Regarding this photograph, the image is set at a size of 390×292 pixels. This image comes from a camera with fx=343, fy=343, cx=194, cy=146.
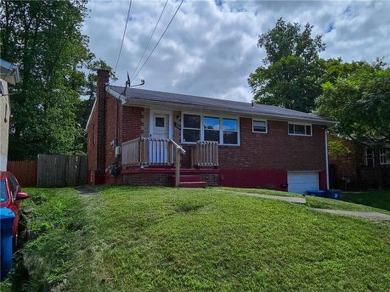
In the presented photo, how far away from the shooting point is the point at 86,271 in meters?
4.25

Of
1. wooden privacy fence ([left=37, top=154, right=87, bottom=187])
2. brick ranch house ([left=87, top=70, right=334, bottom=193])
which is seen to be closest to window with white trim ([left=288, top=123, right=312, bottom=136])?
brick ranch house ([left=87, top=70, right=334, bottom=193])

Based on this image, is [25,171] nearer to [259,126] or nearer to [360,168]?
[259,126]

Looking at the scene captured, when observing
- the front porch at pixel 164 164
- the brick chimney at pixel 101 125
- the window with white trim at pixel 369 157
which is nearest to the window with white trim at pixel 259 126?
the front porch at pixel 164 164

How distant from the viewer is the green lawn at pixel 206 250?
4.06 metres

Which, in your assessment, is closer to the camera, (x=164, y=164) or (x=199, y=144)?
(x=164, y=164)

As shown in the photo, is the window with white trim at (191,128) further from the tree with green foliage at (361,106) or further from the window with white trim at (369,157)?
the window with white trim at (369,157)

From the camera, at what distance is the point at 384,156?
24.7m

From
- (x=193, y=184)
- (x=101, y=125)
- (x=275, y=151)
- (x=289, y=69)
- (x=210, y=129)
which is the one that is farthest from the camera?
(x=289, y=69)

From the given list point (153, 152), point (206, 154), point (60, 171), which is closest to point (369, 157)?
point (206, 154)

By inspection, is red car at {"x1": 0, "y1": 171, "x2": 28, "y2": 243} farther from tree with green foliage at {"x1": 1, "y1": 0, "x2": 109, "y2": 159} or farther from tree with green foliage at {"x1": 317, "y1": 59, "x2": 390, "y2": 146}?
tree with green foliage at {"x1": 317, "y1": 59, "x2": 390, "y2": 146}

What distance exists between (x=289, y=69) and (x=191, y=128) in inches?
1043

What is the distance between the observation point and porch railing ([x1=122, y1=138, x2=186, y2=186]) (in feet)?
37.8

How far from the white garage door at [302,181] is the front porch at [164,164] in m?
5.94

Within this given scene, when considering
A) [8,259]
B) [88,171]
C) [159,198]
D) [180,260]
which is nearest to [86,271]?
[180,260]
